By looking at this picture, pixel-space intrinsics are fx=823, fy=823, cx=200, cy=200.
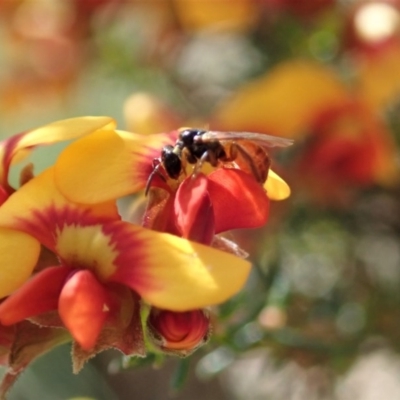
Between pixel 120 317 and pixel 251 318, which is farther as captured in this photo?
pixel 251 318

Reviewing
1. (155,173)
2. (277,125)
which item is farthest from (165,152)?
(277,125)

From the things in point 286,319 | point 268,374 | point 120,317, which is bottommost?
point 268,374

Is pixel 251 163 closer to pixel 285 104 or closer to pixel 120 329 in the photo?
pixel 120 329

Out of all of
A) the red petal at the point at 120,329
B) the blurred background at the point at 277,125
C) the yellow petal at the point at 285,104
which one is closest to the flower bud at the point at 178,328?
the red petal at the point at 120,329

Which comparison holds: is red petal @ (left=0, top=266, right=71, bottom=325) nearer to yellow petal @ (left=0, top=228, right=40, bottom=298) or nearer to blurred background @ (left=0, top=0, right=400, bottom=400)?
yellow petal @ (left=0, top=228, right=40, bottom=298)

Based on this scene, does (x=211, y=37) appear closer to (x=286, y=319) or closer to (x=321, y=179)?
(x=321, y=179)

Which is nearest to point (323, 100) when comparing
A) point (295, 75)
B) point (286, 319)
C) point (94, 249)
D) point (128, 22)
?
point (295, 75)
